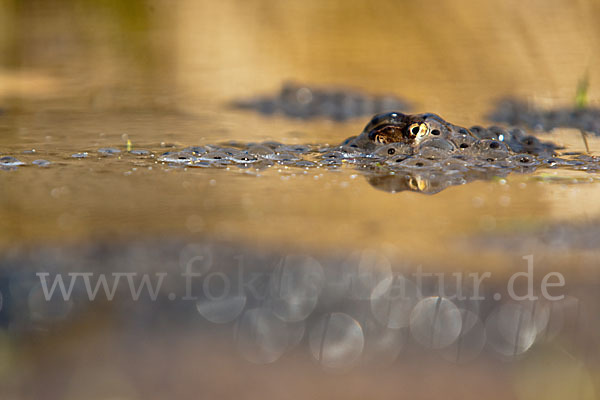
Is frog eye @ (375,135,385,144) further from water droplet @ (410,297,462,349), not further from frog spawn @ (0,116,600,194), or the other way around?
water droplet @ (410,297,462,349)

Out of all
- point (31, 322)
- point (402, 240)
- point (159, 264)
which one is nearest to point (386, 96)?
point (402, 240)

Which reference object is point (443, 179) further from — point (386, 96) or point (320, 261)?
point (386, 96)

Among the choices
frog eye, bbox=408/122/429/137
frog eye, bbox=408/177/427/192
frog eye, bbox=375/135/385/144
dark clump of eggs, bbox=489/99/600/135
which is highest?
dark clump of eggs, bbox=489/99/600/135

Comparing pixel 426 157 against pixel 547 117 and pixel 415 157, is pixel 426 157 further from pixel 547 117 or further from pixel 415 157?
pixel 547 117

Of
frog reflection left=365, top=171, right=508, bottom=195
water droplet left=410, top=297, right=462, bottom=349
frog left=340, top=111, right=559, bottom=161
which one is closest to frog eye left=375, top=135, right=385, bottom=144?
frog left=340, top=111, right=559, bottom=161

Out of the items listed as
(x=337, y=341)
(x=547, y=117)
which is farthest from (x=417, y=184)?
(x=547, y=117)

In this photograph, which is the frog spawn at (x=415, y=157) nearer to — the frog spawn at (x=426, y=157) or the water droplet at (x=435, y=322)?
the frog spawn at (x=426, y=157)

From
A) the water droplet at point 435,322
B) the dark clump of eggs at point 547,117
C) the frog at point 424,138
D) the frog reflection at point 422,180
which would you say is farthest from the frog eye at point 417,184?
the dark clump of eggs at point 547,117
